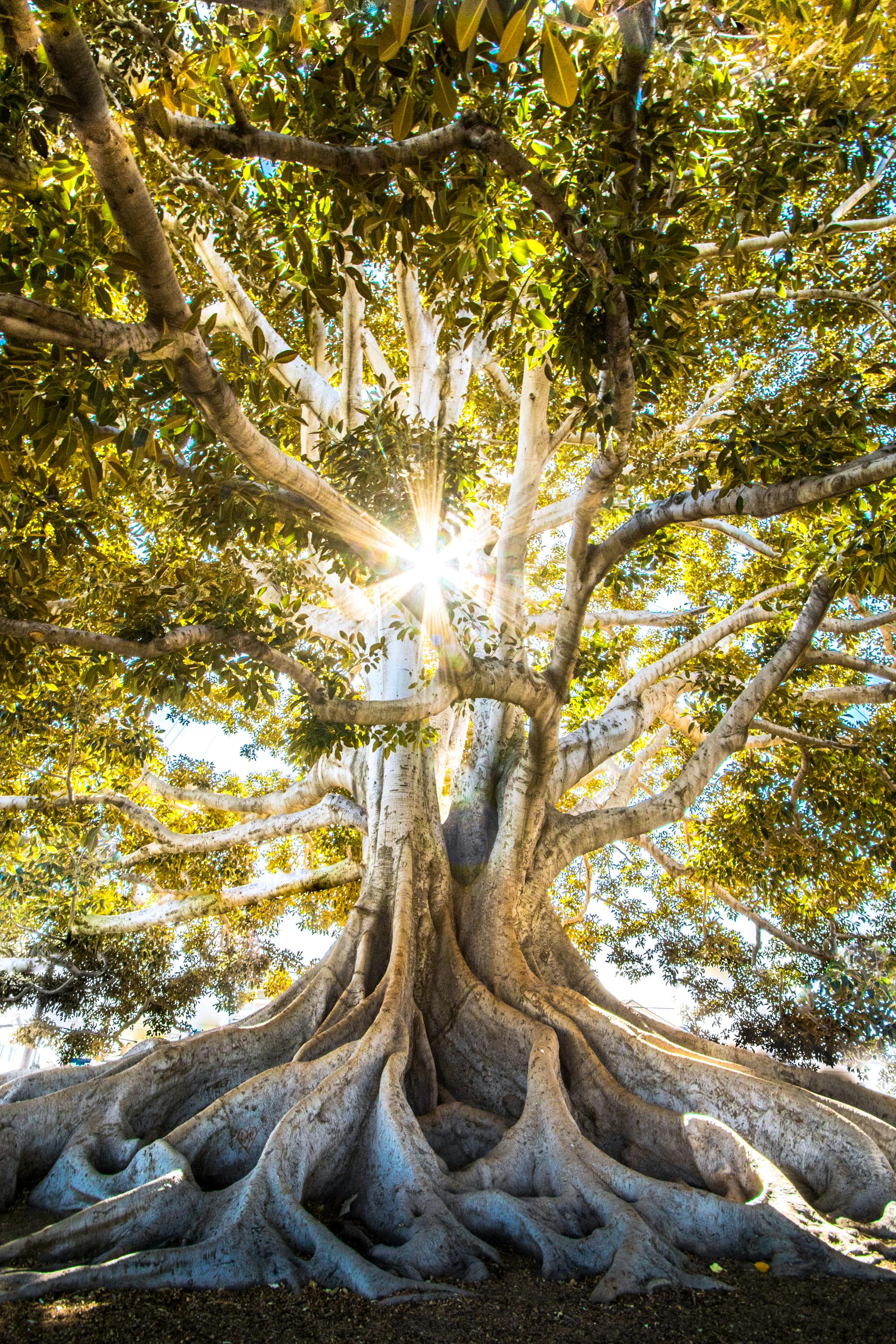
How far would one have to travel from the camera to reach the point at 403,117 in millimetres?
1645

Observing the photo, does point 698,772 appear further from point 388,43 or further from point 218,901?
point 388,43

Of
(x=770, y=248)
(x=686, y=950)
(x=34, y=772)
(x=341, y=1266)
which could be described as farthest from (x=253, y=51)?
(x=686, y=950)

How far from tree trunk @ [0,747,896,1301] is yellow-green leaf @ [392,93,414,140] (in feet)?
12.0

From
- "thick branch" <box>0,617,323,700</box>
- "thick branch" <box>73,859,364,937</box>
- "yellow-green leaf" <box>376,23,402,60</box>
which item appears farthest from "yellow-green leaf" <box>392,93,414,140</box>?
"thick branch" <box>73,859,364,937</box>

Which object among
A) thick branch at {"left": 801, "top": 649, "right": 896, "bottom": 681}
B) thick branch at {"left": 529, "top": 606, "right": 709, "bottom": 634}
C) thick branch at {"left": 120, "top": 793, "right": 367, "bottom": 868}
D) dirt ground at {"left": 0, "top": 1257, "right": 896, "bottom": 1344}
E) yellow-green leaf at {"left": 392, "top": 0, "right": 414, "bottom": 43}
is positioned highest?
thick branch at {"left": 529, "top": 606, "right": 709, "bottom": 634}

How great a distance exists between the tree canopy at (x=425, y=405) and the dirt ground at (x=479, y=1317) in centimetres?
252

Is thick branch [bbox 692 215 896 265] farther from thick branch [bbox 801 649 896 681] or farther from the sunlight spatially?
thick branch [bbox 801 649 896 681]

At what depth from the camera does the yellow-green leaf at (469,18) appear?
1.07 m

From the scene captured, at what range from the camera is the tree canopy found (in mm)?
2561

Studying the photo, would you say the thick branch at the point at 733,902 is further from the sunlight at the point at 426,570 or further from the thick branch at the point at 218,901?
the sunlight at the point at 426,570

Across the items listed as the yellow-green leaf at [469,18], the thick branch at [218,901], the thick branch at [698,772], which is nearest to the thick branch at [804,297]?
the thick branch at [698,772]

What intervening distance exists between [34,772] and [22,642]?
4858 millimetres

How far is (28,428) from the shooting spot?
2484mm

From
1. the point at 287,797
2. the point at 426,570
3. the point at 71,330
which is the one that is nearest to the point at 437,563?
the point at 426,570
